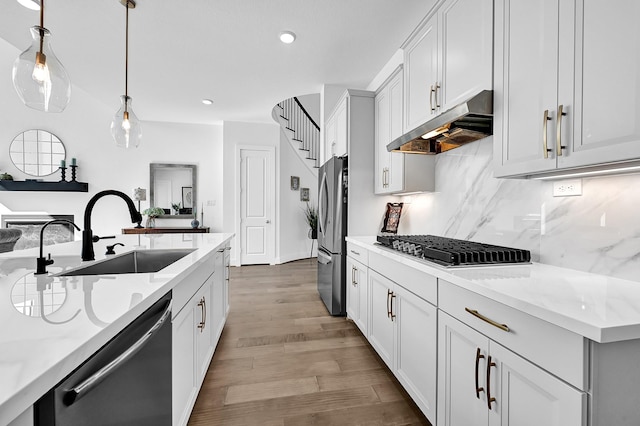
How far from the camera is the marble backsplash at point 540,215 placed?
1.20m

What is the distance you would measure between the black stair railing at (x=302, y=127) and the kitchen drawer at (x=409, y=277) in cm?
462

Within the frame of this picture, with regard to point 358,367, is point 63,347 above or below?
above

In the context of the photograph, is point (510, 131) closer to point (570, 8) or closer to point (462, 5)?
point (570, 8)

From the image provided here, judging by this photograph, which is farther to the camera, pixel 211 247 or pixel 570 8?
pixel 211 247

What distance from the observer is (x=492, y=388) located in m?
1.10

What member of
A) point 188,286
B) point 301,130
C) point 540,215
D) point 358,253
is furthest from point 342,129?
point 301,130

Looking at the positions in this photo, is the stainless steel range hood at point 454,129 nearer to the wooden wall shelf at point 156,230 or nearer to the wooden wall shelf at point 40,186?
the wooden wall shelf at point 156,230

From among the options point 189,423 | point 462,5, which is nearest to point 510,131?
point 462,5

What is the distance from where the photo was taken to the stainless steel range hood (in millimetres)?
1507

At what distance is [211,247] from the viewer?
6.76ft

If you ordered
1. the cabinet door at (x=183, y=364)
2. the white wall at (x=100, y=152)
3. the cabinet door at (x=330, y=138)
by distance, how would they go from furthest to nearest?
the white wall at (x=100, y=152), the cabinet door at (x=330, y=138), the cabinet door at (x=183, y=364)

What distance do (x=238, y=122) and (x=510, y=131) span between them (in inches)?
208

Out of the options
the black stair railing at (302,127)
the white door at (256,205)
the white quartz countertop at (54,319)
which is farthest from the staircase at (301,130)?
the white quartz countertop at (54,319)

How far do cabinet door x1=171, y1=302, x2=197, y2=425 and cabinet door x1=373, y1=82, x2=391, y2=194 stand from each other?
6.64 feet
